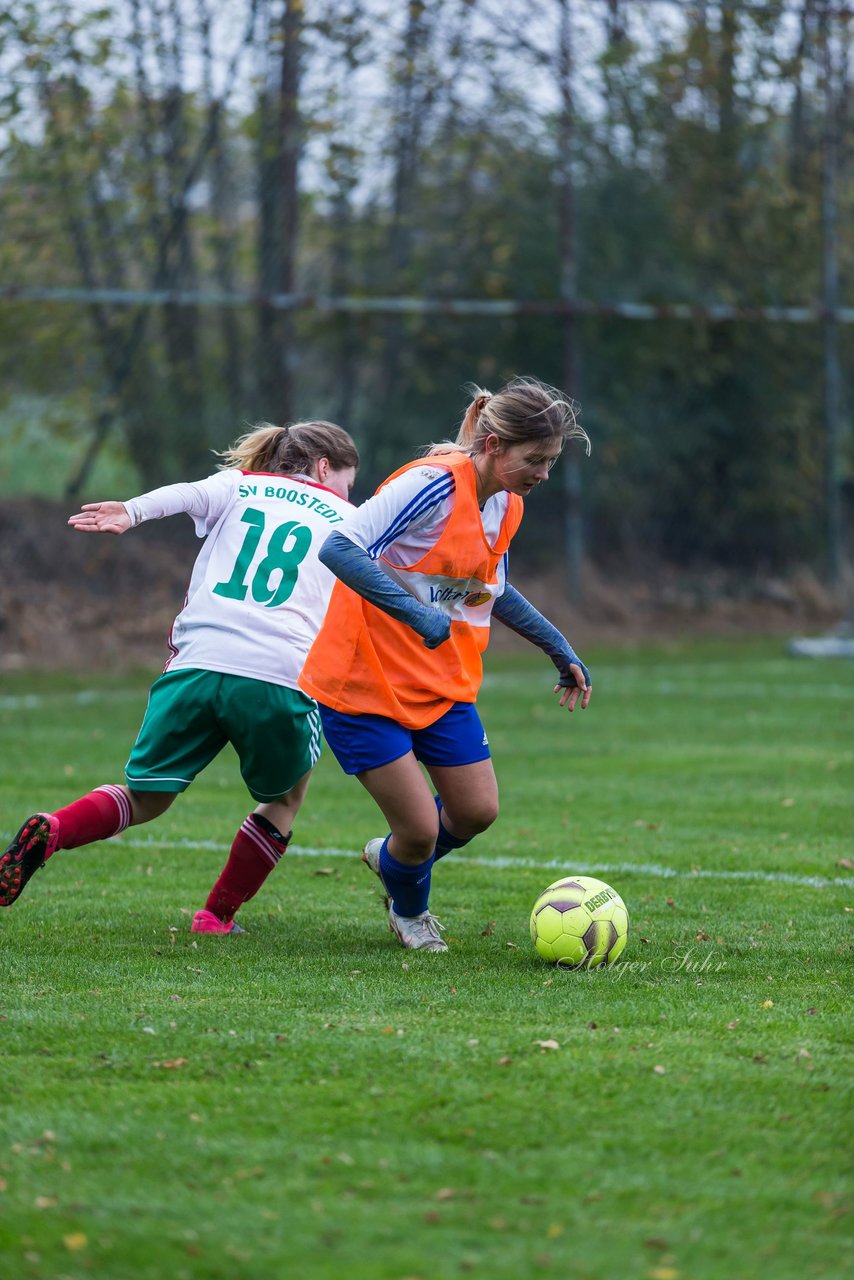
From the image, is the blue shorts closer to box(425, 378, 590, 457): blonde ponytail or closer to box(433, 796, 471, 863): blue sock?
box(433, 796, 471, 863): blue sock

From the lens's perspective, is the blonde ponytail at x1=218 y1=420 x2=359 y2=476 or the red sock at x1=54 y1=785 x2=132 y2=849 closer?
the red sock at x1=54 y1=785 x2=132 y2=849

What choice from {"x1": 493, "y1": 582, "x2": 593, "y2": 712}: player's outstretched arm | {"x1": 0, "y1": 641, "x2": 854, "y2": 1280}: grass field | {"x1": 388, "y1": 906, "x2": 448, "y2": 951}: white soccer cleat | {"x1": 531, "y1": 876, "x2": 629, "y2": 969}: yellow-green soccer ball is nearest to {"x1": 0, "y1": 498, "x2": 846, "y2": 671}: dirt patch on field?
{"x1": 0, "y1": 641, "x2": 854, "y2": 1280}: grass field

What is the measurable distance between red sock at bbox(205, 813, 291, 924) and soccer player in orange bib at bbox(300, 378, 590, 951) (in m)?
0.45

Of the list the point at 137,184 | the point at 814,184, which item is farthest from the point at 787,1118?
the point at 814,184

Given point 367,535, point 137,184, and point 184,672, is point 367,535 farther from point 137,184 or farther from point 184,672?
point 137,184

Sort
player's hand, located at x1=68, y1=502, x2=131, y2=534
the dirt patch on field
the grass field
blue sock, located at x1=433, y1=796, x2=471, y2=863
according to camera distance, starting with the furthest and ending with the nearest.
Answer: the dirt patch on field → blue sock, located at x1=433, y1=796, x2=471, y2=863 → player's hand, located at x1=68, y1=502, x2=131, y2=534 → the grass field

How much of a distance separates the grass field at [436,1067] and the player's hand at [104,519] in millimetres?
1238

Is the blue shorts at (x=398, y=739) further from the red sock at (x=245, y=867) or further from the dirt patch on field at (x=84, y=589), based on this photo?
the dirt patch on field at (x=84, y=589)

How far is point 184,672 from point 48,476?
30.4ft

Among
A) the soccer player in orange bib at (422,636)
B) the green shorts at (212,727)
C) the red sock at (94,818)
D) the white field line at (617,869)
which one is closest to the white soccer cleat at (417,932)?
the soccer player in orange bib at (422,636)

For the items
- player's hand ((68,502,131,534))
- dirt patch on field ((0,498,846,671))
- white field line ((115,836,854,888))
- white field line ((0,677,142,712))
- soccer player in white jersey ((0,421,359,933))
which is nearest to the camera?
player's hand ((68,502,131,534))

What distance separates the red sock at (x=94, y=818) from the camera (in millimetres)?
4707

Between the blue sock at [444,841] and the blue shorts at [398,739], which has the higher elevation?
the blue shorts at [398,739]

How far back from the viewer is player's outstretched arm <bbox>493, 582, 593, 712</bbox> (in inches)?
191
